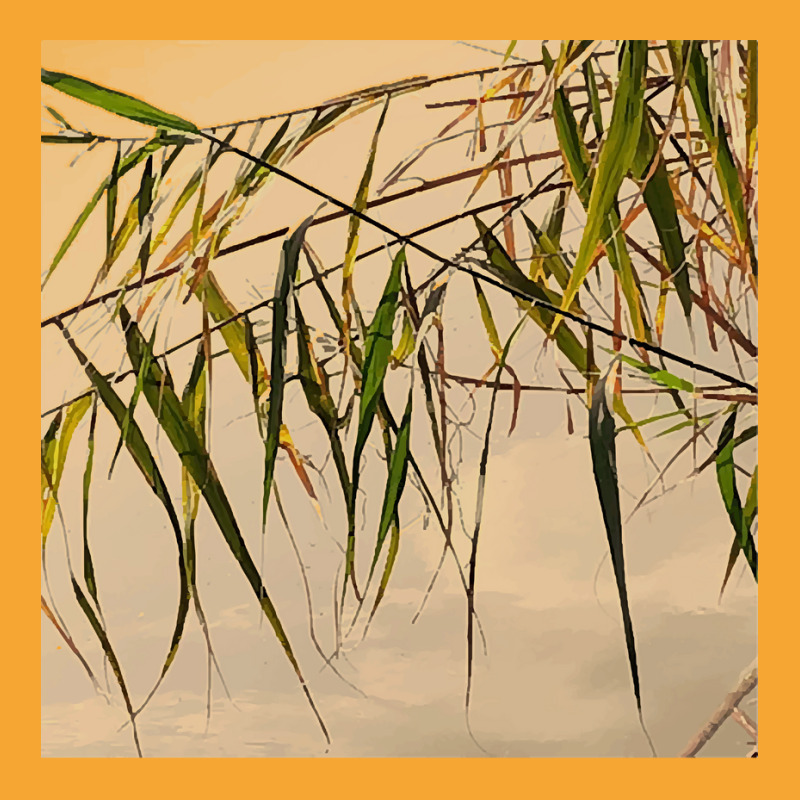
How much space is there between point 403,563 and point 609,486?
0.45m

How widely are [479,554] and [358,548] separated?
0.15 meters

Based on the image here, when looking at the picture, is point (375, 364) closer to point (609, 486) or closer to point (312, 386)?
point (312, 386)

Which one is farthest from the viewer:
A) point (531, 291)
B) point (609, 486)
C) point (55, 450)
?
point (55, 450)

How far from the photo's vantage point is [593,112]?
2.63ft

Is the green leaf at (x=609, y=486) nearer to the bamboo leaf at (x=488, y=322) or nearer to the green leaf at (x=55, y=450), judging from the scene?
the bamboo leaf at (x=488, y=322)

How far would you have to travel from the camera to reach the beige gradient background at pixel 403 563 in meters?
1.02

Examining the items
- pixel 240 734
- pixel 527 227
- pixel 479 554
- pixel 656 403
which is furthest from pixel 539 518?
pixel 240 734

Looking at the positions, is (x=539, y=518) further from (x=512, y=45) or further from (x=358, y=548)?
(x=512, y=45)

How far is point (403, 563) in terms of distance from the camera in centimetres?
102

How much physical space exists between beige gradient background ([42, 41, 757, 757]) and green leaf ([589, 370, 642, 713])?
0.37m

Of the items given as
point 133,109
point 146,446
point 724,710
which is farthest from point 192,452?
point 724,710

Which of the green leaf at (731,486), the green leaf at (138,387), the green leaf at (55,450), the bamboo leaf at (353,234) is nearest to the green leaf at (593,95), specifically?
the bamboo leaf at (353,234)

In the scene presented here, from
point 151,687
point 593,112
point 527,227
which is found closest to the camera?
point 593,112

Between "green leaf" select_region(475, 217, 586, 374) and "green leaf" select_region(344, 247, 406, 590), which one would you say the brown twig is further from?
"green leaf" select_region(344, 247, 406, 590)
